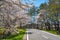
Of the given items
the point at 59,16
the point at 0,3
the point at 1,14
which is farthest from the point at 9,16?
the point at 59,16

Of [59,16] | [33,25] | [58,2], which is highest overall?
[58,2]

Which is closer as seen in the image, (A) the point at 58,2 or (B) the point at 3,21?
(B) the point at 3,21

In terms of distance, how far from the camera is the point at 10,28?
56.2ft

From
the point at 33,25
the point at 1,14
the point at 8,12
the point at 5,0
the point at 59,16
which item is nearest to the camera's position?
the point at 5,0

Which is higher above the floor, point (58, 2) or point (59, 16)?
point (58, 2)

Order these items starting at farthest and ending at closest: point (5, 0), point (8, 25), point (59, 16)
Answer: point (59, 16), point (8, 25), point (5, 0)

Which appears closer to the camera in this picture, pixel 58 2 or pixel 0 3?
pixel 0 3

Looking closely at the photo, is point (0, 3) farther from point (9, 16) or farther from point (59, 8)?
point (59, 8)

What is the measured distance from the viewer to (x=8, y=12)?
14.6 meters

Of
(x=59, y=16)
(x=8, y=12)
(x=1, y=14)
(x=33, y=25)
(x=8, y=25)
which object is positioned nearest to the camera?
(x=1, y=14)

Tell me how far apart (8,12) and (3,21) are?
90 cm

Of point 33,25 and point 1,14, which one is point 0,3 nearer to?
point 1,14

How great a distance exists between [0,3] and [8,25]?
437 centimetres

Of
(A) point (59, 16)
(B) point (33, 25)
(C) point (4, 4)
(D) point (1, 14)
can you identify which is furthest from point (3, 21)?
(B) point (33, 25)
